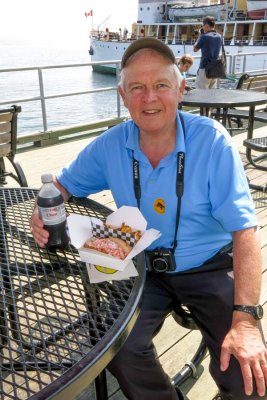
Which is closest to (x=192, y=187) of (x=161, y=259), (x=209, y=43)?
(x=161, y=259)

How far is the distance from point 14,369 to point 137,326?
1.84ft

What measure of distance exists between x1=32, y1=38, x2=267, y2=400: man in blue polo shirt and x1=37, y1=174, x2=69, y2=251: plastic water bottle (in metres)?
0.03

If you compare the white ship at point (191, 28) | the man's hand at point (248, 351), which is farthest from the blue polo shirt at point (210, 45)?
the white ship at point (191, 28)

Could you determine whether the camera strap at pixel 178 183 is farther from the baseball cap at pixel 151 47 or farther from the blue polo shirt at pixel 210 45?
the blue polo shirt at pixel 210 45

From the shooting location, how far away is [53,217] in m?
1.21

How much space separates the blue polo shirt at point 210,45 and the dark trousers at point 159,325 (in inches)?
233

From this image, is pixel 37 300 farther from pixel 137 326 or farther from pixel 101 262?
pixel 137 326

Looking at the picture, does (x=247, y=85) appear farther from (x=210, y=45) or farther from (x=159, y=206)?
(x=159, y=206)

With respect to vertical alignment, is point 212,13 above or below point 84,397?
above

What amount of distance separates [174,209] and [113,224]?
233mm

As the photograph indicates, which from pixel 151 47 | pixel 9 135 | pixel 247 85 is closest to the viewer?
pixel 151 47

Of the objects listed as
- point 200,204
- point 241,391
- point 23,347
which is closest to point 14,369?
point 23,347

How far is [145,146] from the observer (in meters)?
1.49

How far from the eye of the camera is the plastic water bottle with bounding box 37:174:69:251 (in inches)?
47.6
